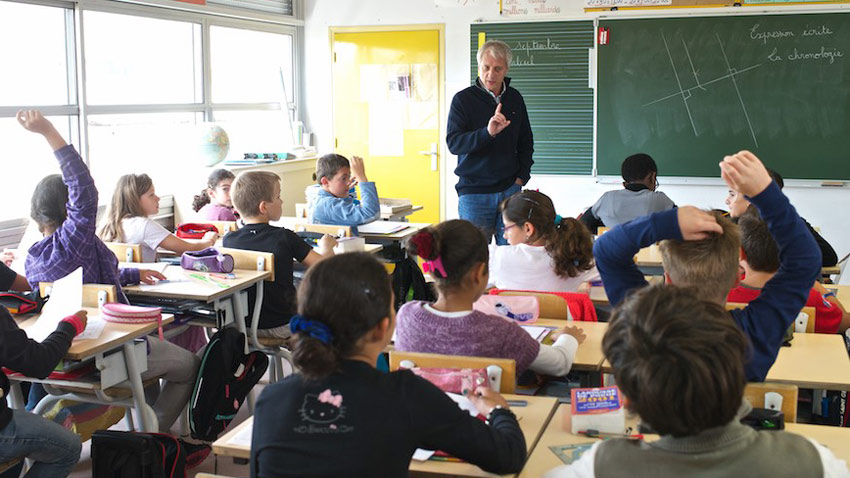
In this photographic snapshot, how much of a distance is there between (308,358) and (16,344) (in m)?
1.41

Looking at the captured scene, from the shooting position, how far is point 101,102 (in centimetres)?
617

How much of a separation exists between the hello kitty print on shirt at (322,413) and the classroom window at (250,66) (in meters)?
6.11

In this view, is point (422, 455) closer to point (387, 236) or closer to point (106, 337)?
point (106, 337)

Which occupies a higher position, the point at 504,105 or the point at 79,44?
the point at 79,44

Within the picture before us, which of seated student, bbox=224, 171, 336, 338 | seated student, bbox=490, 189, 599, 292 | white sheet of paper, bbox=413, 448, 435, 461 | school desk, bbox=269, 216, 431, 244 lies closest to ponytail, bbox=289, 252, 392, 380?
white sheet of paper, bbox=413, 448, 435, 461

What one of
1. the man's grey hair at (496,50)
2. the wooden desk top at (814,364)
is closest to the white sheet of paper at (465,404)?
the wooden desk top at (814,364)

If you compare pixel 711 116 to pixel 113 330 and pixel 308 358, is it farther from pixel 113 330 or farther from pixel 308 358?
pixel 308 358

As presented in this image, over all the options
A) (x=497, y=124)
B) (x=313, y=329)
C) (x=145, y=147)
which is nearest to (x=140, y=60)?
(x=145, y=147)

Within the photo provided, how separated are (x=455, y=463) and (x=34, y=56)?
15.7 feet

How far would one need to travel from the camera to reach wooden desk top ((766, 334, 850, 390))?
255 cm

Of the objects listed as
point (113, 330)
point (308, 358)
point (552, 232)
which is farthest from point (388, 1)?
point (308, 358)

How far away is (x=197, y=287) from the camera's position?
3865mm

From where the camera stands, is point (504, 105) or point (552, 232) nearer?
point (552, 232)

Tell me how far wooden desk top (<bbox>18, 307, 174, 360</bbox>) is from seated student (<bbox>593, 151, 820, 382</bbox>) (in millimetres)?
1729
